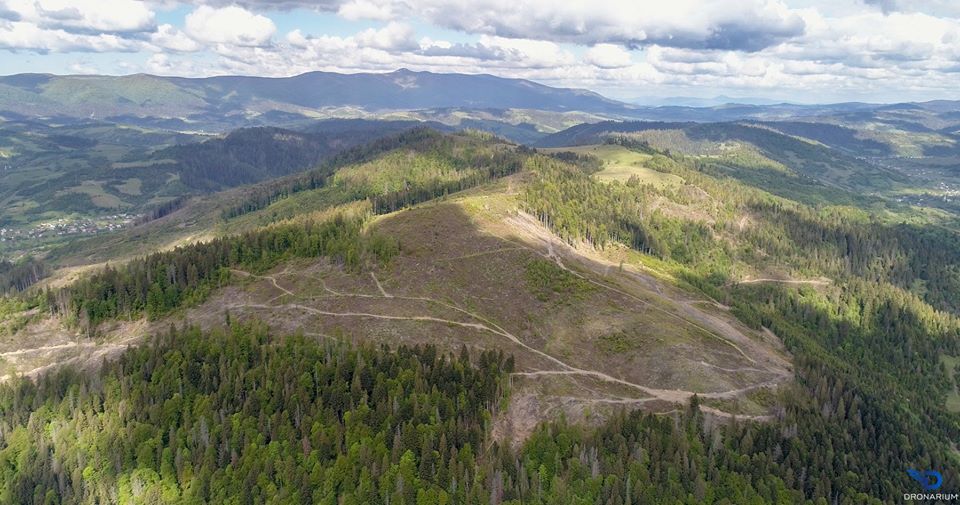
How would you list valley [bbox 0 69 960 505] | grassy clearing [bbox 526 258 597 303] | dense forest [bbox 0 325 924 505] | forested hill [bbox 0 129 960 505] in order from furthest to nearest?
grassy clearing [bbox 526 258 597 303], valley [bbox 0 69 960 505], forested hill [bbox 0 129 960 505], dense forest [bbox 0 325 924 505]

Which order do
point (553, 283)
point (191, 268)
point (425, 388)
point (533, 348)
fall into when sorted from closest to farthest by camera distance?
point (425, 388) < point (533, 348) < point (191, 268) < point (553, 283)

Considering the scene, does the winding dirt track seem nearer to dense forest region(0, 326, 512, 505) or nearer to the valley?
the valley

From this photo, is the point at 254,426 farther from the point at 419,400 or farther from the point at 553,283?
the point at 553,283

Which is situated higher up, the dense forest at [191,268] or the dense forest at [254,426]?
the dense forest at [191,268]

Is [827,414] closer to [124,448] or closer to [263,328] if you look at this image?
[263,328]

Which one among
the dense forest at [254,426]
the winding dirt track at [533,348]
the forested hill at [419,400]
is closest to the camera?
the dense forest at [254,426]

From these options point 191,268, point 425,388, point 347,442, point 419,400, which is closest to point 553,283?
point 425,388

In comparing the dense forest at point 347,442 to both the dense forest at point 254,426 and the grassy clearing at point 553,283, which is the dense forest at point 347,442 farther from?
the grassy clearing at point 553,283

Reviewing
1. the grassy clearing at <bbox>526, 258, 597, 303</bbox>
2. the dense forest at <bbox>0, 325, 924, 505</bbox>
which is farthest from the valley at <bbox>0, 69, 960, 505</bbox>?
the grassy clearing at <bbox>526, 258, 597, 303</bbox>

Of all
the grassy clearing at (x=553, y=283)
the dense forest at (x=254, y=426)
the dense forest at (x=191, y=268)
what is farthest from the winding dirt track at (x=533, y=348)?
the dense forest at (x=254, y=426)

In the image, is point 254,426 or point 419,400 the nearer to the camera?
point 254,426

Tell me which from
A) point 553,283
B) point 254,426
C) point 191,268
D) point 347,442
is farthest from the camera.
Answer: point 553,283
